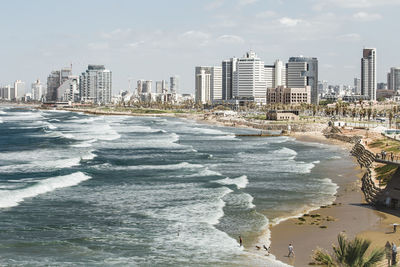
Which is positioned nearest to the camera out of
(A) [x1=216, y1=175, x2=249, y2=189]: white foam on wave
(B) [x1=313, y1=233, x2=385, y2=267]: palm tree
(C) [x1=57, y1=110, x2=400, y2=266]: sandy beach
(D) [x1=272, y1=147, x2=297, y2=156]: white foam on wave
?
(B) [x1=313, y1=233, x2=385, y2=267]: palm tree

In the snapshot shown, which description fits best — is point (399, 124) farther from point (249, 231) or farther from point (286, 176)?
point (249, 231)

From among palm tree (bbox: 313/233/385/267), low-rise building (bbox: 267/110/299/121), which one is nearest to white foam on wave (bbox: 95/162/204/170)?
palm tree (bbox: 313/233/385/267)

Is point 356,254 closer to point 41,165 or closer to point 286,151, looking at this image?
point 41,165

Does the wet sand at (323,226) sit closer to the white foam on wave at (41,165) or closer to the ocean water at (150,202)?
the ocean water at (150,202)

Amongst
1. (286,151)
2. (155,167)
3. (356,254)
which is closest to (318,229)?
(356,254)

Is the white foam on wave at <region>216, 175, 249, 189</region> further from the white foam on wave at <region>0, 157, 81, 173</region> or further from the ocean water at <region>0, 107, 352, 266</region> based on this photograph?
the white foam on wave at <region>0, 157, 81, 173</region>
